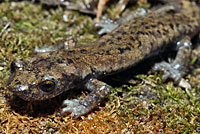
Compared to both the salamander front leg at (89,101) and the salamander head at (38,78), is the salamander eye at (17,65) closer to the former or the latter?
the salamander head at (38,78)

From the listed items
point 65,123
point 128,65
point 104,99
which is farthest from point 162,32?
point 65,123

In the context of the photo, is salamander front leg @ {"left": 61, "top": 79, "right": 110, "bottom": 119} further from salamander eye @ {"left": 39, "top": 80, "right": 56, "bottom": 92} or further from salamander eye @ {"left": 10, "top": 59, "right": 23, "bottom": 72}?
salamander eye @ {"left": 10, "top": 59, "right": 23, "bottom": 72}

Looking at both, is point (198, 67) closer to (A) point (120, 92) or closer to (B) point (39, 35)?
(A) point (120, 92)

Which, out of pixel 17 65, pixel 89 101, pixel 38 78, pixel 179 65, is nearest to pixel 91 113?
pixel 89 101

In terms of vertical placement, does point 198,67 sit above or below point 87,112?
above

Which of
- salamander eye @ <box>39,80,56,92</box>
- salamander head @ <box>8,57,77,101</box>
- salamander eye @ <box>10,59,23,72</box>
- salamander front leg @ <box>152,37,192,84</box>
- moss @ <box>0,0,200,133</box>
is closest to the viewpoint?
salamander head @ <box>8,57,77,101</box>

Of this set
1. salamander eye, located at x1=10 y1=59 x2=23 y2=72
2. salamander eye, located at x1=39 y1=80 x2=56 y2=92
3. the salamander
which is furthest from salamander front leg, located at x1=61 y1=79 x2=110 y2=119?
salamander eye, located at x1=10 y1=59 x2=23 y2=72

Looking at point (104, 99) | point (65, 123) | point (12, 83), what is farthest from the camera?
point (104, 99)

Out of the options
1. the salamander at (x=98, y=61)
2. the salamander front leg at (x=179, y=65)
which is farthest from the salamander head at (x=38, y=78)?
the salamander front leg at (x=179, y=65)
